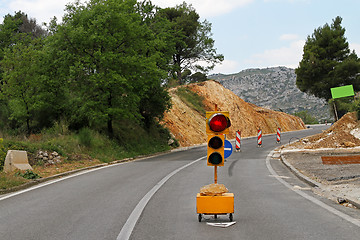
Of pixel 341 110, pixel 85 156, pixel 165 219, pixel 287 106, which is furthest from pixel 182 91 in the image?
pixel 287 106

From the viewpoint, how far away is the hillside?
3847 centimetres

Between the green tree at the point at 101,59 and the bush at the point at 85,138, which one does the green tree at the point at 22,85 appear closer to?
the green tree at the point at 101,59

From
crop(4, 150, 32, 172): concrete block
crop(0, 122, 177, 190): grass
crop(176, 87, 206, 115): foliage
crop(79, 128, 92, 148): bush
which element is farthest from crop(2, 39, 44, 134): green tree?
crop(176, 87, 206, 115): foliage

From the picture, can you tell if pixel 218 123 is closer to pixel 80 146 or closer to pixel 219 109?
pixel 80 146

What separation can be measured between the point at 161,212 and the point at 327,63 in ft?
143

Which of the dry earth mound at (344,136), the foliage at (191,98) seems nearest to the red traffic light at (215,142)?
the dry earth mound at (344,136)

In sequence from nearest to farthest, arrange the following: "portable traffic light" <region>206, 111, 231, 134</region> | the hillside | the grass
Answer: "portable traffic light" <region>206, 111, 231, 134</region>
the grass
the hillside

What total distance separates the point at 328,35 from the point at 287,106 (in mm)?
128006

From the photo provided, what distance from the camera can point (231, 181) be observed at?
38.9 ft

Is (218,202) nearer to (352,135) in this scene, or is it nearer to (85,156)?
(85,156)

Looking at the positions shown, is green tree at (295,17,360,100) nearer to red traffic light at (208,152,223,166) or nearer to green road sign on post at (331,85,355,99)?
green road sign on post at (331,85,355,99)

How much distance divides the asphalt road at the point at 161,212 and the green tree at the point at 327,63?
36754mm

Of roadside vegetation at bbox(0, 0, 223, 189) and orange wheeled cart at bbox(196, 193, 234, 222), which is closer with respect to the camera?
orange wheeled cart at bbox(196, 193, 234, 222)

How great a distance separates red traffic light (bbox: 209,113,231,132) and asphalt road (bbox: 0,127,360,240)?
5.32 feet
